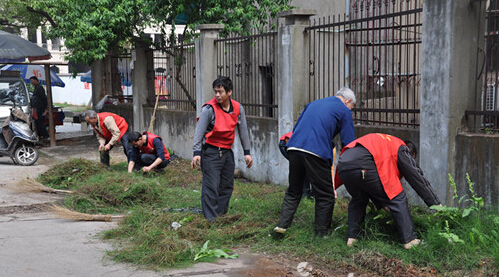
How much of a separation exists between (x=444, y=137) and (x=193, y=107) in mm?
6878

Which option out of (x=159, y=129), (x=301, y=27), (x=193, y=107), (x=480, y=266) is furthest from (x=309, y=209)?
(x=159, y=129)

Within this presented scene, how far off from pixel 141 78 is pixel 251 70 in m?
4.59

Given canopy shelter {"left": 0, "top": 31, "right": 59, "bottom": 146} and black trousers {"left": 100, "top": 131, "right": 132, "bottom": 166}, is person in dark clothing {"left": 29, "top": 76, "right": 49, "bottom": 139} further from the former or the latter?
black trousers {"left": 100, "top": 131, "right": 132, "bottom": 166}

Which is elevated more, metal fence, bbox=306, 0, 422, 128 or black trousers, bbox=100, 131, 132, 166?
metal fence, bbox=306, 0, 422, 128

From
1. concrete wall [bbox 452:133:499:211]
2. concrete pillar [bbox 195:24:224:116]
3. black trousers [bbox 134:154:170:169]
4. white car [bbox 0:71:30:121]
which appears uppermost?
concrete pillar [bbox 195:24:224:116]

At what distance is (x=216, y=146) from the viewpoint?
6.30 metres

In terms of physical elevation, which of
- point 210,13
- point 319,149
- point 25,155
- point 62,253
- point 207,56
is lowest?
point 62,253

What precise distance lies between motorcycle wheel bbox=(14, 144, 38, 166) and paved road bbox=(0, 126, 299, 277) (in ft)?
12.5

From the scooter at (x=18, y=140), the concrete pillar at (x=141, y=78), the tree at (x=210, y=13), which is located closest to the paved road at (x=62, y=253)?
the scooter at (x=18, y=140)

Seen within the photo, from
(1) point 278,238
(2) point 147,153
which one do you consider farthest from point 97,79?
(1) point 278,238

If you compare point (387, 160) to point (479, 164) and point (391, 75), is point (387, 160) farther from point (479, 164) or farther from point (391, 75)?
point (391, 75)

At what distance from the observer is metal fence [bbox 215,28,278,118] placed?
31.4ft

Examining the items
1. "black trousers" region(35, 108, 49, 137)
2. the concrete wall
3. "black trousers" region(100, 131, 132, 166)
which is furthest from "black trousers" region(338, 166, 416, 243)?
"black trousers" region(35, 108, 49, 137)

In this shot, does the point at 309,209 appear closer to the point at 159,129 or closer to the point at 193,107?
the point at 193,107
